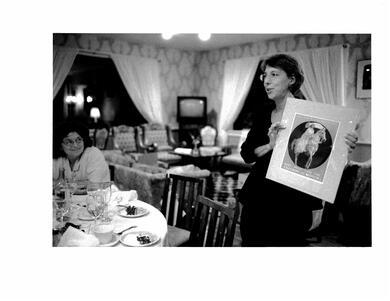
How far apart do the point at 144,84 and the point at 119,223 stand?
497cm

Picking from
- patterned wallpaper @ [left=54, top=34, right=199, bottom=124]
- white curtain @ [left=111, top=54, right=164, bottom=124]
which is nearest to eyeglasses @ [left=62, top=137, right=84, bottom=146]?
patterned wallpaper @ [left=54, top=34, right=199, bottom=124]

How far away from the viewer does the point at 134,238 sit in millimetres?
1637

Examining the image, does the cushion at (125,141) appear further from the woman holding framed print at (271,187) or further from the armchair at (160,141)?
the woman holding framed print at (271,187)

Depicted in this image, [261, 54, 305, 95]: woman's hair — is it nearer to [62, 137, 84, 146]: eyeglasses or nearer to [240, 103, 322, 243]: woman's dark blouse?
[240, 103, 322, 243]: woman's dark blouse

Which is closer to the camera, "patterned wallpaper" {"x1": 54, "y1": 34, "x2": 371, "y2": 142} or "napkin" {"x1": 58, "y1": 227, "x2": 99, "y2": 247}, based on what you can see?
"napkin" {"x1": 58, "y1": 227, "x2": 99, "y2": 247}

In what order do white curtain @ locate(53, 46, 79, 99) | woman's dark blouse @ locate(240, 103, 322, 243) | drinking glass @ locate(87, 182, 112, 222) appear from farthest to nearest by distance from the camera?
1. white curtain @ locate(53, 46, 79, 99)
2. woman's dark blouse @ locate(240, 103, 322, 243)
3. drinking glass @ locate(87, 182, 112, 222)

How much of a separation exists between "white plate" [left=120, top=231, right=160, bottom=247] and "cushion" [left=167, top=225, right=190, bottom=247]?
54cm

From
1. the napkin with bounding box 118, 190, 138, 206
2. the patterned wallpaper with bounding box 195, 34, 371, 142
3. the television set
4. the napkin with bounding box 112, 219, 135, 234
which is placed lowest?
the napkin with bounding box 112, 219, 135, 234

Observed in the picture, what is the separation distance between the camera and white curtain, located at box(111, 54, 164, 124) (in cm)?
620

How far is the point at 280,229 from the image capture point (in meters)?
2.02
